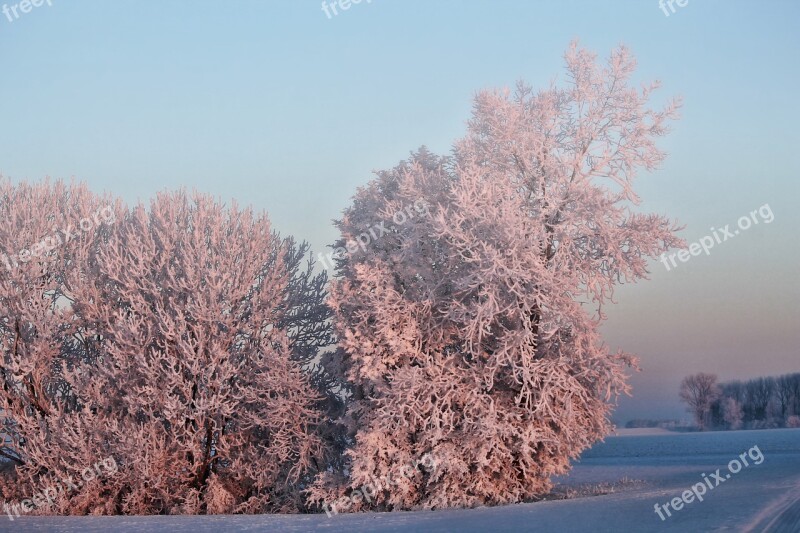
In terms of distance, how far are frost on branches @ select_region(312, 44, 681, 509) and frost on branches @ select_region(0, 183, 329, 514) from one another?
312cm


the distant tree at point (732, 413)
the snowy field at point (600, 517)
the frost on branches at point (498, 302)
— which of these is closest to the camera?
the snowy field at point (600, 517)

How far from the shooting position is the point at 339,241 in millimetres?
24469

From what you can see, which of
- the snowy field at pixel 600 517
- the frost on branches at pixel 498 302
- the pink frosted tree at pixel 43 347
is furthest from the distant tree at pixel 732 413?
the pink frosted tree at pixel 43 347

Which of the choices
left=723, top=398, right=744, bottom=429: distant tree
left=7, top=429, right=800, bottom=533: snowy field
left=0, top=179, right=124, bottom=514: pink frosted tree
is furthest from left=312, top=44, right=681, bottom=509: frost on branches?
left=723, top=398, right=744, bottom=429: distant tree

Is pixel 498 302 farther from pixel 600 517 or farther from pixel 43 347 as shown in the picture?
pixel 43 347

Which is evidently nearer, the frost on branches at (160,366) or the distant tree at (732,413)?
the frost on branches at (160,366)

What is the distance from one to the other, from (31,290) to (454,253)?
46.8ft

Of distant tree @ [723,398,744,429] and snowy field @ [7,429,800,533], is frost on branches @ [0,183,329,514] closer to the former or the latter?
snowy field @ [7,429,800,533]

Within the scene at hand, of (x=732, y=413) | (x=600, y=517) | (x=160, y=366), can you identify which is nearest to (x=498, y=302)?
(x=600, y=517)

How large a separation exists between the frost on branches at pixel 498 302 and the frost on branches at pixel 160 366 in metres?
3.12

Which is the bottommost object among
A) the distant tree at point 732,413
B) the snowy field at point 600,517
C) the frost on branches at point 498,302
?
the distant tree at point 732,413

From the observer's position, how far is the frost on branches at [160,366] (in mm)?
22422

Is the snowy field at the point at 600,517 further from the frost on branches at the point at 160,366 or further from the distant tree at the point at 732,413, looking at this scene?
the distant tree at the point at 732,413

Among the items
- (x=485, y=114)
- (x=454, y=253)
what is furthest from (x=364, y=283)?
(x=485, y=114)
